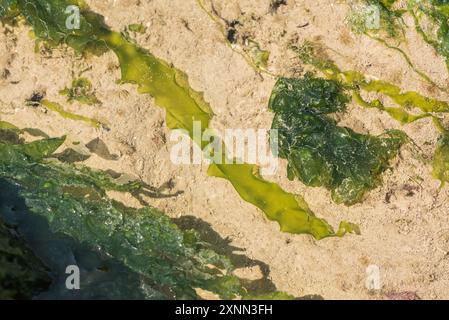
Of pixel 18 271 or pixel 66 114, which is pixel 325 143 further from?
pixel 18 271

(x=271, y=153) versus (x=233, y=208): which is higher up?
(x=271, y=153)

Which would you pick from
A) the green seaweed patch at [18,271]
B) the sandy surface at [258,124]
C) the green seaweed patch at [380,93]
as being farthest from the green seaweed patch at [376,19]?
the green seaweed patch at [18,271]

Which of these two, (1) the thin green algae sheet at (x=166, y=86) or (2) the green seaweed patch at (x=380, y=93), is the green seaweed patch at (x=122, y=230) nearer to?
(1) the thin green algae sheet at (x=166, y=86)

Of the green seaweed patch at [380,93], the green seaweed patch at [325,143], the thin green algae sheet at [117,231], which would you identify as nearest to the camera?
the thin green algae sheet at [117,231]

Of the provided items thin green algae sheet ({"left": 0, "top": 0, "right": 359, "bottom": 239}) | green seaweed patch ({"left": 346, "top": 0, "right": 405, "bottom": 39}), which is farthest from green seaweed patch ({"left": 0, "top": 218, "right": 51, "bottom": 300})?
green seaweed patch ({"left": 346, "top": 0, "right": 405, "bottom": 39})

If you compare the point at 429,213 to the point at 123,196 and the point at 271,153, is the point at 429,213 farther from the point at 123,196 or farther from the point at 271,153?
the point at 123,196
